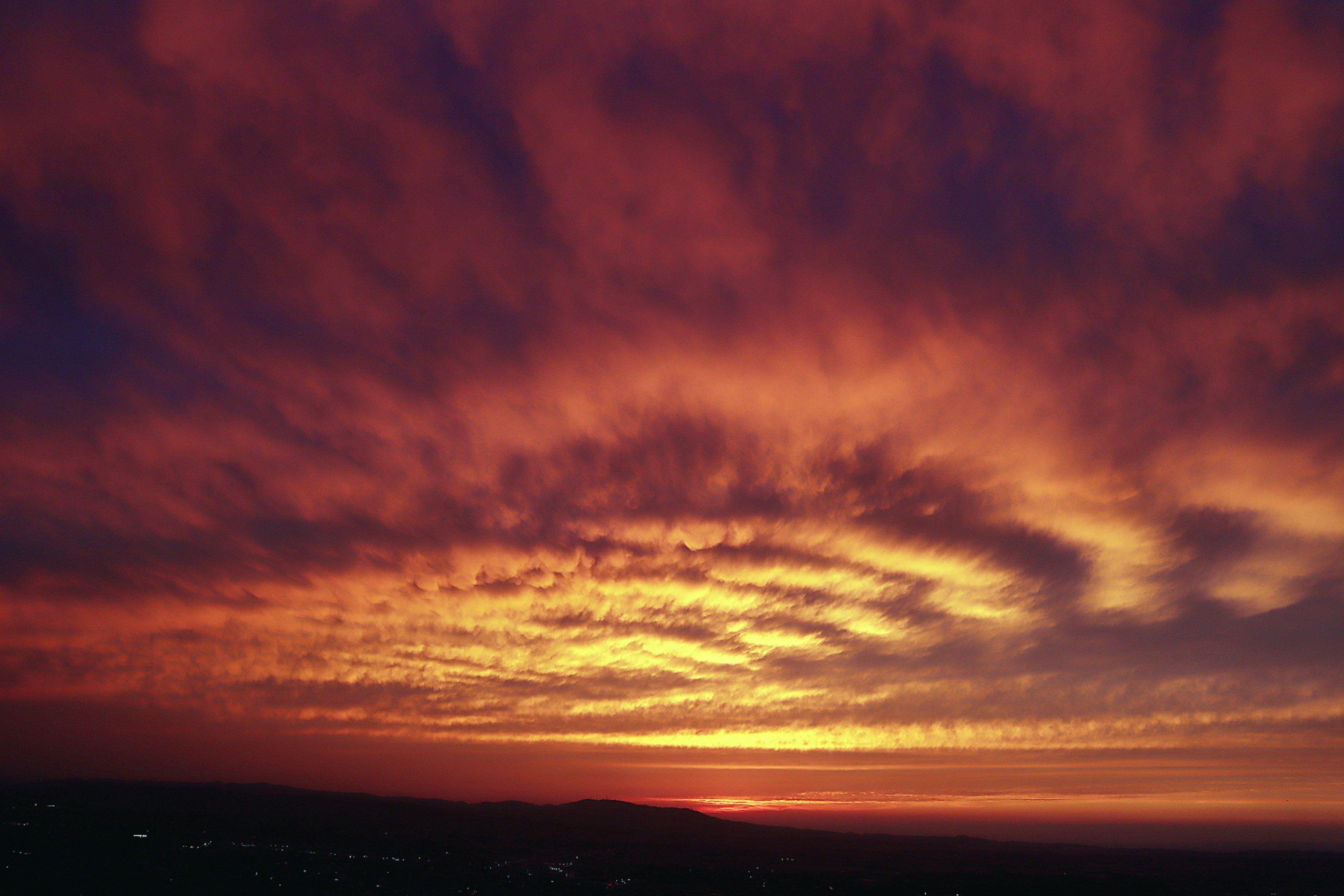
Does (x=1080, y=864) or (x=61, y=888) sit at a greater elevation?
(x=61, y=888)

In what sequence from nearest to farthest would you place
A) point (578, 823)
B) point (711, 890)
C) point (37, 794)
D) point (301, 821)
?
1. point (711, 890)
2. point (301, 821)
3. point (37, 794)
4. point (578, 823)

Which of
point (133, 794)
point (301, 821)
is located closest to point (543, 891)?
point (301, 821)

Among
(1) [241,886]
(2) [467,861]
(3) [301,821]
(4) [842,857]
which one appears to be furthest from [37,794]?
(4) [842,857]

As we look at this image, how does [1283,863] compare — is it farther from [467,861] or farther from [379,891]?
[379,891]

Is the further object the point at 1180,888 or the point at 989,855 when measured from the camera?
the point at 989,855

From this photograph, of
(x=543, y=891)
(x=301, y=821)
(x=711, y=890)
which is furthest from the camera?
(x=301, y=821)

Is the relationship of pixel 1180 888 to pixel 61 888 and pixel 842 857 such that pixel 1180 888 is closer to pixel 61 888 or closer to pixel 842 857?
pixel 842 857
